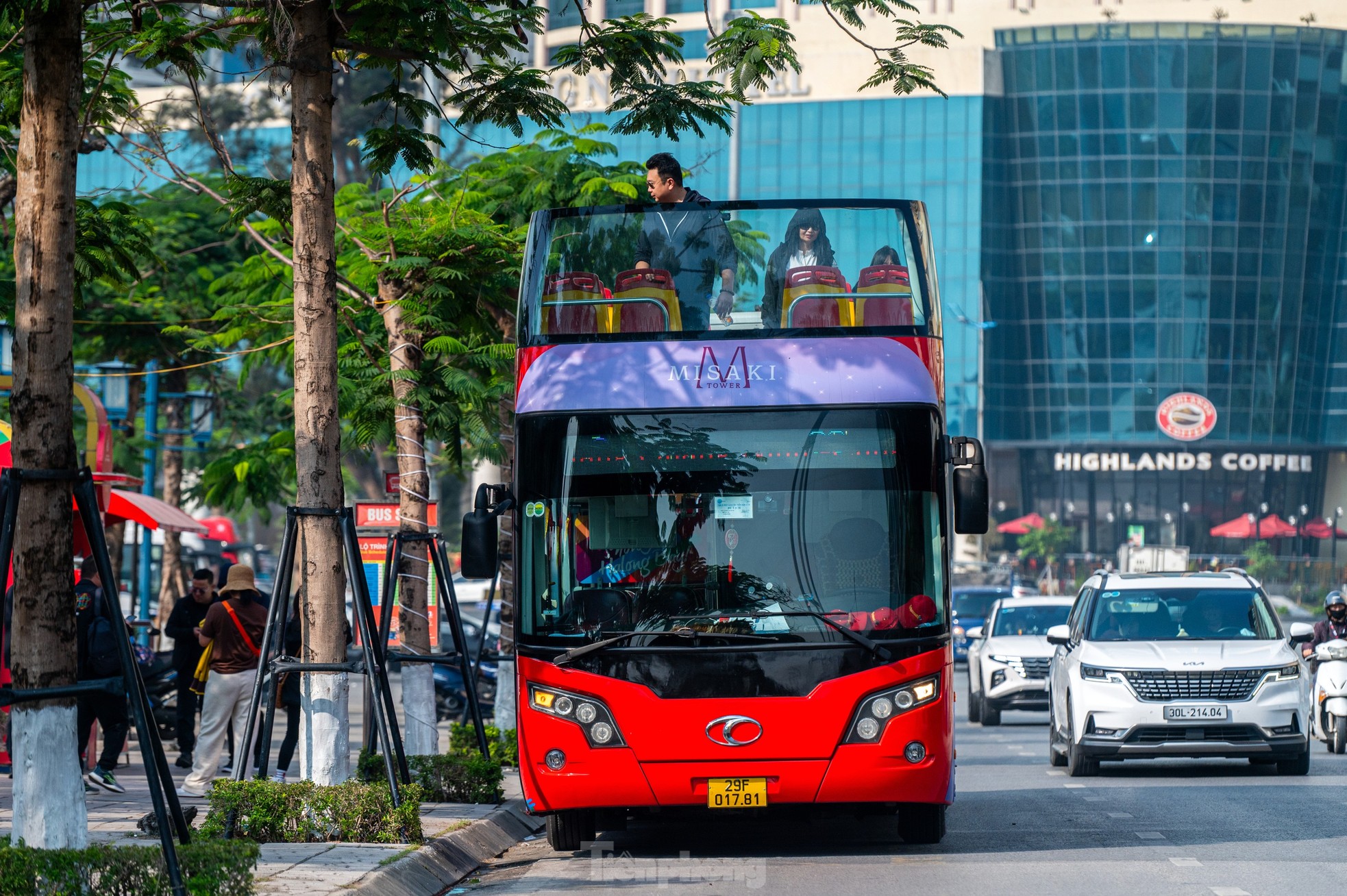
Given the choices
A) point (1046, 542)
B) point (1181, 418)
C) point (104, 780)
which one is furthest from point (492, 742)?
point (1181, 418)

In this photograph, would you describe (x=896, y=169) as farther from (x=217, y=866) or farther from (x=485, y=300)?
(x=217, y=866)

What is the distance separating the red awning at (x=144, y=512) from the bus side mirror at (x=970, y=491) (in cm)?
1254

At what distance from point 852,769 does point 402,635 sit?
5451mm

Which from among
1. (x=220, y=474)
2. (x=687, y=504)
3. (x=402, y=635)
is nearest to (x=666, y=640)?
(x=687, y=504)

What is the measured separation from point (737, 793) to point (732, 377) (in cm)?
236

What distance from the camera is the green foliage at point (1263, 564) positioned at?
265ft

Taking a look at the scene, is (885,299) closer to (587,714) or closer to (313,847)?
(587,714)

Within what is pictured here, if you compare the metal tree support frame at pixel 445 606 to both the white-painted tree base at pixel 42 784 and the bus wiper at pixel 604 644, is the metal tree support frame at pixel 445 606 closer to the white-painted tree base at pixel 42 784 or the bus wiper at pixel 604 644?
the bus wiper at pixel 604 644

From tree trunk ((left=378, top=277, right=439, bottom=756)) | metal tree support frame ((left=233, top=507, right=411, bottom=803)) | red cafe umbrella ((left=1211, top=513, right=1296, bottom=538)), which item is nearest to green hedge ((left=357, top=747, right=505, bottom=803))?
tree trunk ((left=378, top=277, right=439, bottom=756))

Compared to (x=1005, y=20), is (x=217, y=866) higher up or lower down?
lower down

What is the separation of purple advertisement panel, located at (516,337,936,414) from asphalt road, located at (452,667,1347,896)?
8.64 ft

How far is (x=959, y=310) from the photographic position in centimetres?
8806

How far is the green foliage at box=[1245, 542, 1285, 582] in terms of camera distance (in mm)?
80875

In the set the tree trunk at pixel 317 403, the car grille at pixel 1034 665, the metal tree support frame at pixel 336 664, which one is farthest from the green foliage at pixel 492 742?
the car grille at pixel 1034 665
